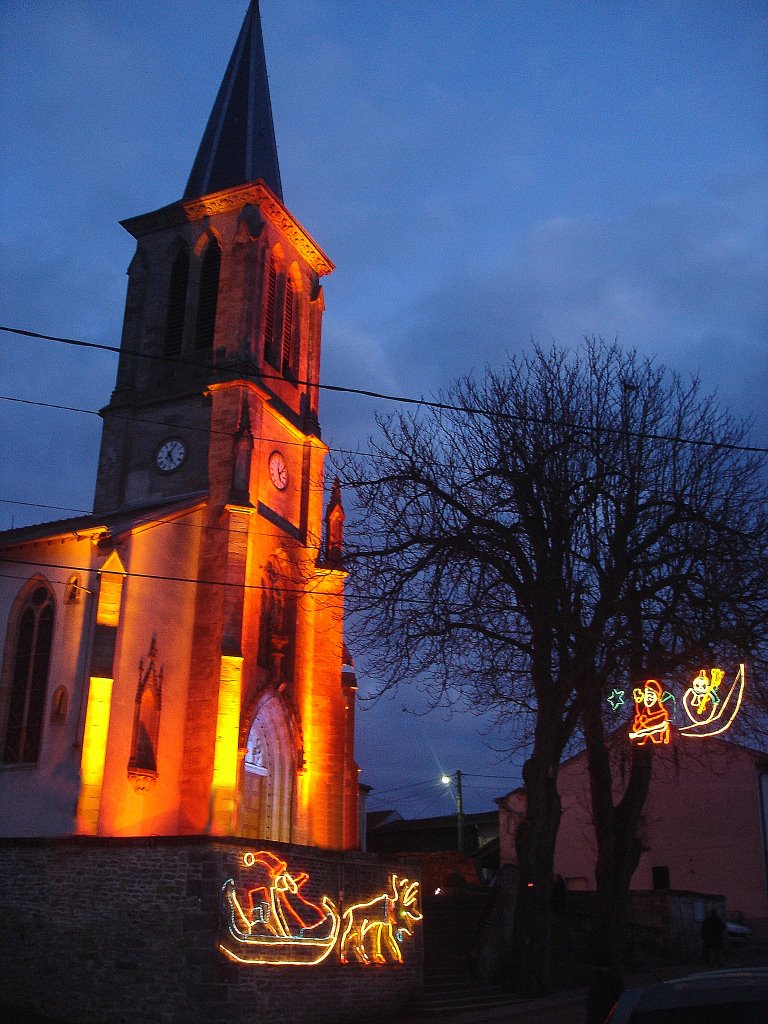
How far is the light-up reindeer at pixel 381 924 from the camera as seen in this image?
54.2 ft

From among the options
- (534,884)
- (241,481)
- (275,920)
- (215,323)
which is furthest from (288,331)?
(275,920)

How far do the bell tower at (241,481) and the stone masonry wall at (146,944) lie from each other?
8487 mm


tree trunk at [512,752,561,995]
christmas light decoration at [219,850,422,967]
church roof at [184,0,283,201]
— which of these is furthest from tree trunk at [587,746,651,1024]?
church roof at [184,0,283,201]

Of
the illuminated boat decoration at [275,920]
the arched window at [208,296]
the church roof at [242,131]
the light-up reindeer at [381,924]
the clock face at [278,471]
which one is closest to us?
the illuminated boat decoration at [275,920]

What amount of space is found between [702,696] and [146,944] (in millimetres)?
8302

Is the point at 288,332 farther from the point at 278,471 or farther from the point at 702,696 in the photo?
the point at 702,696

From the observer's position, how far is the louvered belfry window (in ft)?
112

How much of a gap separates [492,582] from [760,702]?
15.0 feet

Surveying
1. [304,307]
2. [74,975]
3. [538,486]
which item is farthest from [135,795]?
[304,307]

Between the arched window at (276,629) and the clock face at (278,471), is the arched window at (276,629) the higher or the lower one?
the lower one

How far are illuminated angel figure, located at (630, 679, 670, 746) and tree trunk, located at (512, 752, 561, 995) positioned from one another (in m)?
4.32

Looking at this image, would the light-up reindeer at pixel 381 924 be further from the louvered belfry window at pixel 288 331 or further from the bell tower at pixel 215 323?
the louvered belfry window at pixel 288 331

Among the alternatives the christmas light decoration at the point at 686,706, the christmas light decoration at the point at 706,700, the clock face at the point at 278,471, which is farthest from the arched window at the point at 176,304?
the christmas light decoration at the point at 706,700

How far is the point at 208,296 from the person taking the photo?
3328 centimetres
